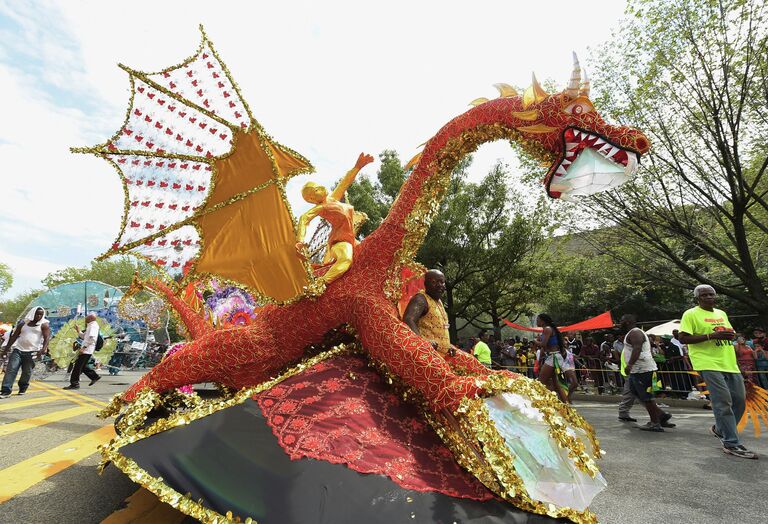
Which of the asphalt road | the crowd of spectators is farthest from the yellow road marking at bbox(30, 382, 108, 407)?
the crowd of spectators

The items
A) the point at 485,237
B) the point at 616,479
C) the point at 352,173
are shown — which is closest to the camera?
the point at 616,479

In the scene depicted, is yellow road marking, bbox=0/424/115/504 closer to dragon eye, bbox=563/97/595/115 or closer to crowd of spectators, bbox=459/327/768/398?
dragon eye, bbox=563/97/595/115

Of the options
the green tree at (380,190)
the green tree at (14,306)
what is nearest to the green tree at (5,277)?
the green tree at (14,306)

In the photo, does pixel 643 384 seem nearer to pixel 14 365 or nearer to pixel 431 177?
pixel 431 177

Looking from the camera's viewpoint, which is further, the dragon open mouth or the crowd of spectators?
the crowd of spectators

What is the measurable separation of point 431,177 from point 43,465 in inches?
Result: 130

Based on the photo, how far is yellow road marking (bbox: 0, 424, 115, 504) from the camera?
8.24ft

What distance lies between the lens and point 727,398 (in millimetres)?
3707

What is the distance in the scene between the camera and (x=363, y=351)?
115 inches

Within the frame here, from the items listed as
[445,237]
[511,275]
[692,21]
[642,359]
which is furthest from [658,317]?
[642,359]

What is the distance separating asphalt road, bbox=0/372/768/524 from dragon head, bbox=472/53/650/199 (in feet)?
6.27

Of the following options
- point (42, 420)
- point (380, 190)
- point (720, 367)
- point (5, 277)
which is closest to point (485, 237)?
point (380, 190)

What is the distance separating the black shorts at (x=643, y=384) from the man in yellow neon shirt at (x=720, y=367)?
151 centimetres

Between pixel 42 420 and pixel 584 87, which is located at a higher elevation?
pixel 584 87
